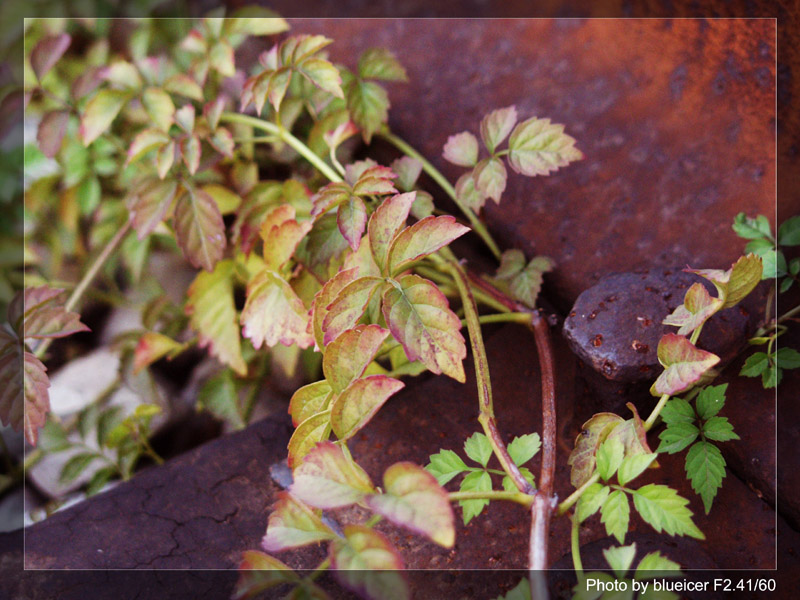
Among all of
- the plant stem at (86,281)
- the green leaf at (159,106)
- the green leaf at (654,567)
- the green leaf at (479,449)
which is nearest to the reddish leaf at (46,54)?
the green leaf at (159,106)

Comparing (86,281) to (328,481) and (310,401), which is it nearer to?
(310,401)

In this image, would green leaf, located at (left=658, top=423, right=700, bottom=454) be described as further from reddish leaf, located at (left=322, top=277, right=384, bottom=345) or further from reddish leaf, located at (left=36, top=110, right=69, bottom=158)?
reddish leaf, located at (left=36, top=110, right=69, bottom=158)

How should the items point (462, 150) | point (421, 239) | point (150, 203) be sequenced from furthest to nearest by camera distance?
1. point (150, 203)
2. point (462, 150)
3. point (421, 239)

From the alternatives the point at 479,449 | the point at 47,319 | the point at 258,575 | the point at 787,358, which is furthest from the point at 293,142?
the point at 787,358

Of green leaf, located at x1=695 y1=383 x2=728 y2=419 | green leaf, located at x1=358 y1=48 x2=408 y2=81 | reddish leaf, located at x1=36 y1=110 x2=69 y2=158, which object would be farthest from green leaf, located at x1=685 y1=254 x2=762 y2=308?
reddish leaf, located at x1=36 y1=110 x2=69 y2=158

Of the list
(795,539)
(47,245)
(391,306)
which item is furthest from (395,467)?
(47,245)

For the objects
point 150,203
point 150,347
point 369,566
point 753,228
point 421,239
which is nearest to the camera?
point 369,566
